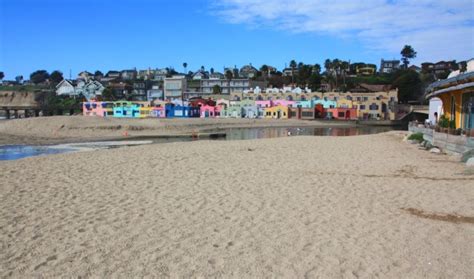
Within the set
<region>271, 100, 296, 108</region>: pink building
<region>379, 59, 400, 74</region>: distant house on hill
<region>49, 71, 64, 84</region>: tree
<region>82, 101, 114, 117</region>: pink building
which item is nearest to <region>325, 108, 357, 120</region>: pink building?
<region>271, 100, 296, 108</region>: pink building

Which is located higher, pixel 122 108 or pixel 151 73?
pixel 151 73

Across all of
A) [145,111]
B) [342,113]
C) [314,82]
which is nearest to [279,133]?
[342,113]

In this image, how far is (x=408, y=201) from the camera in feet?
30.3

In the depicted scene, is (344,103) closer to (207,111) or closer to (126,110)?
(207,111)

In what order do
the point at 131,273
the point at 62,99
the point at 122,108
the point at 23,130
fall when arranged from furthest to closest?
the point at 62,99 → the point at 122,108 → the point at 23,130 → the point at 131,273

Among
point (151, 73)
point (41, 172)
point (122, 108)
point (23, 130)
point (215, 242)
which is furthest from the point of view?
point (151, 73)

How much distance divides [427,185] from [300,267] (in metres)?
6.97

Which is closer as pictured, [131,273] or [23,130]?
[131,273]

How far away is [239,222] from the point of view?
754 centimetres

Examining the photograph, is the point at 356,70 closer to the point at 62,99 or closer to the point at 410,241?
the point at 62,99

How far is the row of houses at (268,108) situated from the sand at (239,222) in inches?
2759

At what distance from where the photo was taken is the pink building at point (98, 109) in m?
85.3

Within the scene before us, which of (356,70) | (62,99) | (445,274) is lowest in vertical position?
(445,274)

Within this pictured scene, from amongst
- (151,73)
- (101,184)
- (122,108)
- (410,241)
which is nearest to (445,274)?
(410,241)
